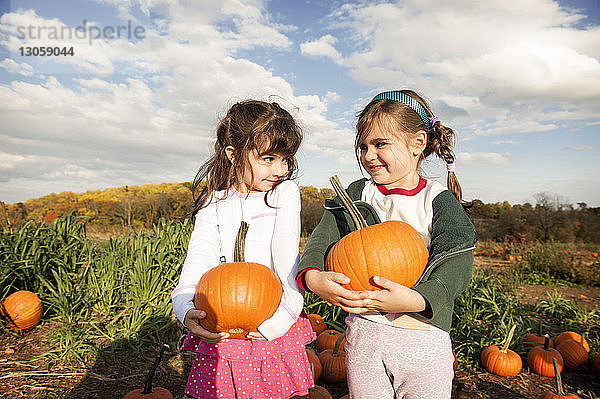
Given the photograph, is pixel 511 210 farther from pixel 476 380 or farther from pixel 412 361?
pixel 412 361

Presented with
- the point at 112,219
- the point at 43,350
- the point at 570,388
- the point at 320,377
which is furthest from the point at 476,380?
the point at 112,219

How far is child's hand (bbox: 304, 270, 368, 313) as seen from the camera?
1570 mm

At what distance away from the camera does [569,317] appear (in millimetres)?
5023

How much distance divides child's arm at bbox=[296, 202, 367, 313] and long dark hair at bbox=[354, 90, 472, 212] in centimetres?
44

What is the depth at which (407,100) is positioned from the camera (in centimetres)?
193

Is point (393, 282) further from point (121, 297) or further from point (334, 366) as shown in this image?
point (121, 297)

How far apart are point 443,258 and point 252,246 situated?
35.3 inches

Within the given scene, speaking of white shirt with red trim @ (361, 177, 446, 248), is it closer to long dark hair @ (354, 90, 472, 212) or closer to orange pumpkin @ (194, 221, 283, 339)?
long dark hair @ (354, 90, 472, 212)

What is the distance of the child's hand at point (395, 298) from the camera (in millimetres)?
1526

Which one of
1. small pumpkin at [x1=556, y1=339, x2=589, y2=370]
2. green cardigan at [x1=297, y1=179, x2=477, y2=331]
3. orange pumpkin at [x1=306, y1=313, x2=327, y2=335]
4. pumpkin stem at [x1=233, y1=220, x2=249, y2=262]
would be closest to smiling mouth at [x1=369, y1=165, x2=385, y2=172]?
green cardigan at [x1=297, y1=179, x2=477, y2=331]

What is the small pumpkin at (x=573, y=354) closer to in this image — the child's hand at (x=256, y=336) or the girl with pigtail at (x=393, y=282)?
the girl with pigtail at (x=393, y=282)

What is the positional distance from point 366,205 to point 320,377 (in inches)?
75.7

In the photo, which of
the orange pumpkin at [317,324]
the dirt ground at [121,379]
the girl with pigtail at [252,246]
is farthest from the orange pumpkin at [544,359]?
the girl with pigtail at [252,246]

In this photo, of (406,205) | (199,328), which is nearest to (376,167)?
(406,205)
